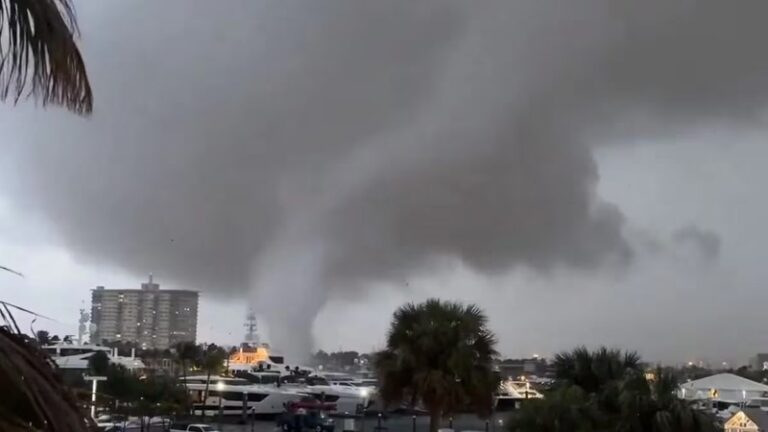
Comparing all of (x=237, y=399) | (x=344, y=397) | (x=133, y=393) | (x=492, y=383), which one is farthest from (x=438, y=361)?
(x=344, y=397)

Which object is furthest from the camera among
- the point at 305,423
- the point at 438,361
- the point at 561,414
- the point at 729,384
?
the point at 305,423

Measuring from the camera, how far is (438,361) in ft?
66.0

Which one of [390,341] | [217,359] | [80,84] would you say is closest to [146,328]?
[217,359]

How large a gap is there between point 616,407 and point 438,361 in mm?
5745

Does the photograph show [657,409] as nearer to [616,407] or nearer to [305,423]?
[616,407]

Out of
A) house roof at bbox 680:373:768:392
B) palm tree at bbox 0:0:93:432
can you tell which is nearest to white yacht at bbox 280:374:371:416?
house roof at bbox 680:373:768:392

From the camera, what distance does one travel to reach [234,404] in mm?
56938

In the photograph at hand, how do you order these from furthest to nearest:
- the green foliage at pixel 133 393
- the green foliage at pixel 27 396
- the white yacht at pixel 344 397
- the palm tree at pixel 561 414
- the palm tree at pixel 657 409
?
the white yacht at pixel 344 397 < the green foliage at pixel 133 393 < the palm tree at pixel 561 414 < the palm tree at pixel 657 409 < the green foliage at pixel 27 396

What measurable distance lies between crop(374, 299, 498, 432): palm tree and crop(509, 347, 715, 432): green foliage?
139 inches

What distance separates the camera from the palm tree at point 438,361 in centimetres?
1980

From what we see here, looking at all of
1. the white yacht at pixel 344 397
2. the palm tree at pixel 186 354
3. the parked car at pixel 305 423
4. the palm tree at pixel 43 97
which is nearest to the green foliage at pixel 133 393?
the parked car at pixel 305 423

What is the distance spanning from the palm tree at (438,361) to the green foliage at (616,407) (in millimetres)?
3538

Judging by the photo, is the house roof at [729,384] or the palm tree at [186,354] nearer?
the house roof at [729,384]

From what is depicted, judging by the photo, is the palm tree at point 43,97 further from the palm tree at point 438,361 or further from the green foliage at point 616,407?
the palm tree at point 438,361
